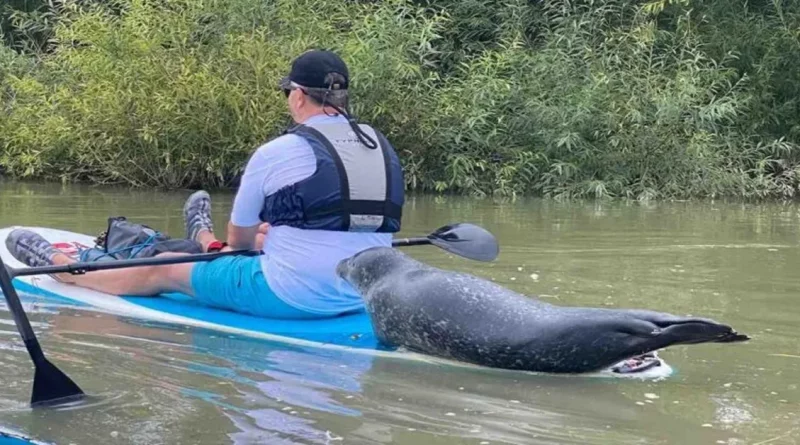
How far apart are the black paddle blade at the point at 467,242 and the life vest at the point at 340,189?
0.46m

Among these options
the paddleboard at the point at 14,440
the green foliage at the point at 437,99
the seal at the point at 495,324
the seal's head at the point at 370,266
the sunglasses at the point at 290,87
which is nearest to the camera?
the paddleboard at the point at 14,440

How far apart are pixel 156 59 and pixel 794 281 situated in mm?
7816

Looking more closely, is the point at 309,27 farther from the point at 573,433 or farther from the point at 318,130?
the point at 573,433

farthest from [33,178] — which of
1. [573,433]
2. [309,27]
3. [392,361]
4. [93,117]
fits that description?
[573,433]

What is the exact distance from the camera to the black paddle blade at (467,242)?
4801mm

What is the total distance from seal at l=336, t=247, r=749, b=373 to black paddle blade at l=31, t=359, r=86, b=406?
1162mm

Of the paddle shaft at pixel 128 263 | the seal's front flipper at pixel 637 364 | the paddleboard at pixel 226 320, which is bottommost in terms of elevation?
the seal's front flipper at pixel 637 364

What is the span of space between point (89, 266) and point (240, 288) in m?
0.59

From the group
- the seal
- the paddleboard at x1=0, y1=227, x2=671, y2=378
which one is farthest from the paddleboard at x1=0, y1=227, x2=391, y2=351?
the seal

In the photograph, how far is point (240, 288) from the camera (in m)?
4.66

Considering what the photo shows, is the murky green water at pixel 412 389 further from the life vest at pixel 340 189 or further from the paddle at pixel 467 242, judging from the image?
the paddle at pixel 467 242

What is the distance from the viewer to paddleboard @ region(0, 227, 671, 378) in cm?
437

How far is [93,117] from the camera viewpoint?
1229 centimetres

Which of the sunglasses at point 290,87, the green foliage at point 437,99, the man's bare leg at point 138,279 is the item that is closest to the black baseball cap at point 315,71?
the sunglasses at point 290,87
